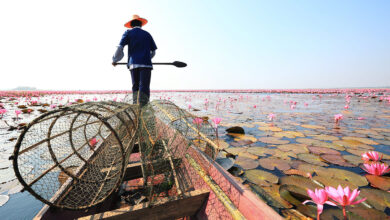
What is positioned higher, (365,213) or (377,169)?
(377,169)

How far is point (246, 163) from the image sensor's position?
6.29 feet

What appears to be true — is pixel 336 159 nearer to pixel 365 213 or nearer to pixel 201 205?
pixel 365 213

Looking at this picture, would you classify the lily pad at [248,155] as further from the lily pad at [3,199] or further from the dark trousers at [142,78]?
the lily pad at [3,199]

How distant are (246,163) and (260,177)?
0.32 metres

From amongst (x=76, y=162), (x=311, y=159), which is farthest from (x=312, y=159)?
(x=76, y=162)

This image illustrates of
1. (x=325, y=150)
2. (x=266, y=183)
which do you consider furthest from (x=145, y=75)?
(x=325, y=150)

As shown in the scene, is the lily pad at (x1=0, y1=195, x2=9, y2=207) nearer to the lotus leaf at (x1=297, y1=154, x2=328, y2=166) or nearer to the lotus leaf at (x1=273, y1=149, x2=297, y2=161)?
the lotus leaf at (x1=273, y1=149, x2=297, y2=161)

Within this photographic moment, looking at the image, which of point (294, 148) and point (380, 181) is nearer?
point (380, 181)

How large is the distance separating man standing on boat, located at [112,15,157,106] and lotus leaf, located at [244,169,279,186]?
221cm

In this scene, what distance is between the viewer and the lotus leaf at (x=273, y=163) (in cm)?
179

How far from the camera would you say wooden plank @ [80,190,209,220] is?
3.04 feet

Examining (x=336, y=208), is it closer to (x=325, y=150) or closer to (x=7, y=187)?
(x=325, y=150)

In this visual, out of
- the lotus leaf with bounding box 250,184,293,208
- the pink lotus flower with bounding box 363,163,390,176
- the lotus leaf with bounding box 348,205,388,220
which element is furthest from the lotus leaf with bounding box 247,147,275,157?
the lotus leaf with bounding box 348,205,388,220

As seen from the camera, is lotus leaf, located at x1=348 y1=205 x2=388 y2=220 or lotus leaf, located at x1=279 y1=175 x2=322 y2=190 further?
lotus leaf, located at x1=279 y1=175 x2=322 y2=190
